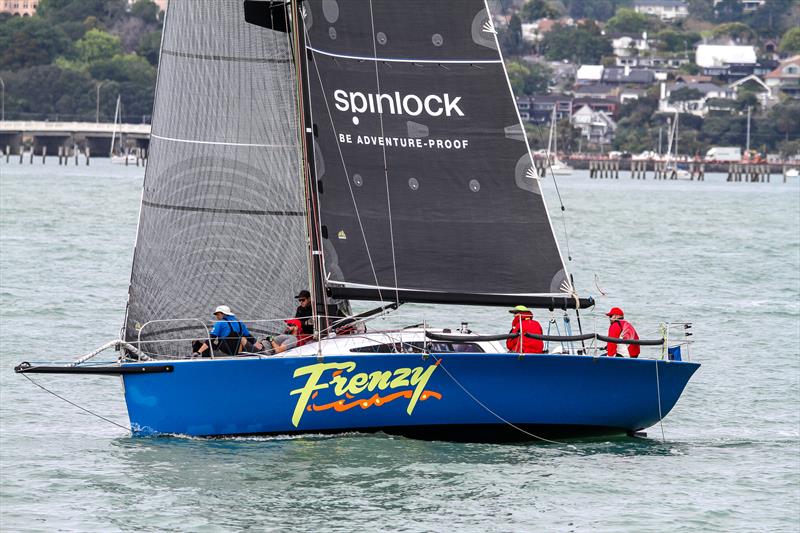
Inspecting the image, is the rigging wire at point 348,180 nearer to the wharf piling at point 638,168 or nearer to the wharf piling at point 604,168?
the wharf piling at point 604,168

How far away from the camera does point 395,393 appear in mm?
19062

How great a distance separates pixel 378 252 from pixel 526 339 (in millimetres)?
2007

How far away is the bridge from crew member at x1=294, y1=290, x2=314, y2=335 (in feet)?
443

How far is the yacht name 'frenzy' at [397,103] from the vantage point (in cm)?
1944

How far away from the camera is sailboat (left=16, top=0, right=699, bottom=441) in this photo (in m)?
19.1

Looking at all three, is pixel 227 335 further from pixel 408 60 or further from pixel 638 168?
pixel 638 168

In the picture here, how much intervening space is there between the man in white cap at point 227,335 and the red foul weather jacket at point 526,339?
3.09m

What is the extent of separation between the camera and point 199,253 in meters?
20.2

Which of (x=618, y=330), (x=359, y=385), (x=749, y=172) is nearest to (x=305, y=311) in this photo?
(x=359, y=385)

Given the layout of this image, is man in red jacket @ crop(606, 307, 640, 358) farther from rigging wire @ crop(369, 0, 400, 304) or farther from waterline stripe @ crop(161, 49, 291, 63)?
waterline stripe @ crop(161, 49, 291, 63)

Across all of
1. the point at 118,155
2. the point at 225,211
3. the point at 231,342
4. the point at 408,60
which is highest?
the point at 408,60

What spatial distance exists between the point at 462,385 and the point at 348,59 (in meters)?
3.99

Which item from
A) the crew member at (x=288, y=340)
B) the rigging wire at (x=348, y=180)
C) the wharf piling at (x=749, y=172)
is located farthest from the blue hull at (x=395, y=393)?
the wharf piling at (x=749, y=172)

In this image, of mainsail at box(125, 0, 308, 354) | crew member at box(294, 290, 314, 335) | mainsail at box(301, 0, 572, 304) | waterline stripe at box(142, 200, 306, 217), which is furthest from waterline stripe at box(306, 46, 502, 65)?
crew member at box(294, 290, 314, 335)
